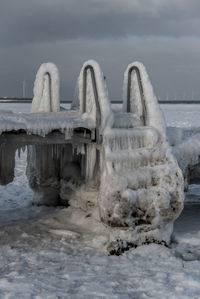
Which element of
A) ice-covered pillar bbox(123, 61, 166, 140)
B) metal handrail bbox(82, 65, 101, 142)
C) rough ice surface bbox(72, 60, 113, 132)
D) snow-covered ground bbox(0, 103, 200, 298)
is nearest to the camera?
snow-covered ground bbox(0, 103, 200, 298)

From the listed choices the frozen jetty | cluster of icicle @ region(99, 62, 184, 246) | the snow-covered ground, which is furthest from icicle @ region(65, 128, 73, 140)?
the snow-covered ground

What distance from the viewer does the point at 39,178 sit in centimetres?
1188

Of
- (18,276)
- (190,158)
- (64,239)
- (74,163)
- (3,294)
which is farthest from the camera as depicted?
(74,163)

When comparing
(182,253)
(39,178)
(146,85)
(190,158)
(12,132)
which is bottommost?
(182,253)

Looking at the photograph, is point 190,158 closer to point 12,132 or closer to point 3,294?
point 12,132

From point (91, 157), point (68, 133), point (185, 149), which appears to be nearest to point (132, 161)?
point (91, 157)

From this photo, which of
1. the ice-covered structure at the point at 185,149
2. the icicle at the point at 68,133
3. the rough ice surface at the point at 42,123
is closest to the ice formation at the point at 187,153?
the ice-covered structure at the point at 185,149

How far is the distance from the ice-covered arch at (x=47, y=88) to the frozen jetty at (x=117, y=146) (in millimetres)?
23

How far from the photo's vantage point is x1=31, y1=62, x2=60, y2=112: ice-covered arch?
34.3 feet

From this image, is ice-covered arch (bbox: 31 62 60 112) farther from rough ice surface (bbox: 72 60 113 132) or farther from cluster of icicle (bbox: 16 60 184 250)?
rough ice surface (bbox: 72 60 113 132)

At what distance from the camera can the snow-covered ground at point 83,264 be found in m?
6.65

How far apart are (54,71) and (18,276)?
16.8 ft

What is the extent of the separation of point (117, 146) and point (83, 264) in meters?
2.41

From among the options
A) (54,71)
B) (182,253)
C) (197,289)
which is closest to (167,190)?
(182,253)
